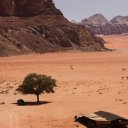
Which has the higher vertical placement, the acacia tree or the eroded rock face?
the eroded rock face

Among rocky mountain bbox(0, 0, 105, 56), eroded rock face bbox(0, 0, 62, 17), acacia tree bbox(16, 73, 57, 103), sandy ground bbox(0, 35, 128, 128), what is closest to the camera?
sandy ground bbox(0, 35, 128, 128)

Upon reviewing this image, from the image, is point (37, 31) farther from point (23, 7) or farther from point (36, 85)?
point (36, 85)

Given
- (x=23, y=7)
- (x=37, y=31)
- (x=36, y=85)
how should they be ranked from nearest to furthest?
(x=36, y=85), (x=37, y=31), (x=23, y=7)

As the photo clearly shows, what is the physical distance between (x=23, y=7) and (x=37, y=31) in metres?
12.4

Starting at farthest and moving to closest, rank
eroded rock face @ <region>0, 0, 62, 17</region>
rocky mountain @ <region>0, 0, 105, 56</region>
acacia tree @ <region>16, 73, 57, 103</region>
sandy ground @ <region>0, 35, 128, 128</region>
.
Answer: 1. eroded rock face @ <region>0, 0, 62, 17</region>
2. rocky mountain @ <region>0, 0, 105, 56</region>
3. acacia tree @ <region>16, 73, 57, 103</region>
4. sandy ground @ <region>0, 35, 128, 128</region>

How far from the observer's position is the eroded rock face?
136m

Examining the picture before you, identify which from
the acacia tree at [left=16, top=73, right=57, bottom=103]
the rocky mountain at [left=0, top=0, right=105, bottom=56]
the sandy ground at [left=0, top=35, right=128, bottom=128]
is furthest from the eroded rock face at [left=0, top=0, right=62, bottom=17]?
the acacia tree at [left=16, top=73, right=57, bottom=103]

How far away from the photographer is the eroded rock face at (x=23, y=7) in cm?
13588

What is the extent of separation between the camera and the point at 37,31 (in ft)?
438

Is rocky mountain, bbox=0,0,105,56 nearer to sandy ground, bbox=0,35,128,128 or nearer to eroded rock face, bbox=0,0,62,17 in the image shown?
eroded rock face, bbox=0,0,62,17

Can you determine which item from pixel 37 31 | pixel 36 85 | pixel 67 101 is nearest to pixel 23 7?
pixel 37 31

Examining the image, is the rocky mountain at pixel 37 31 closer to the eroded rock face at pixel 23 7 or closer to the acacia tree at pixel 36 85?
the eroded rock face at pixel 23 7

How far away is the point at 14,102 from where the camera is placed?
40531 millimetres

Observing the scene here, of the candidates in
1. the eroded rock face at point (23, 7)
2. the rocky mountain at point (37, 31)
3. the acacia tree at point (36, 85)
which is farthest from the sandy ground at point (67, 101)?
the eroded rock face at point (23, 7)
